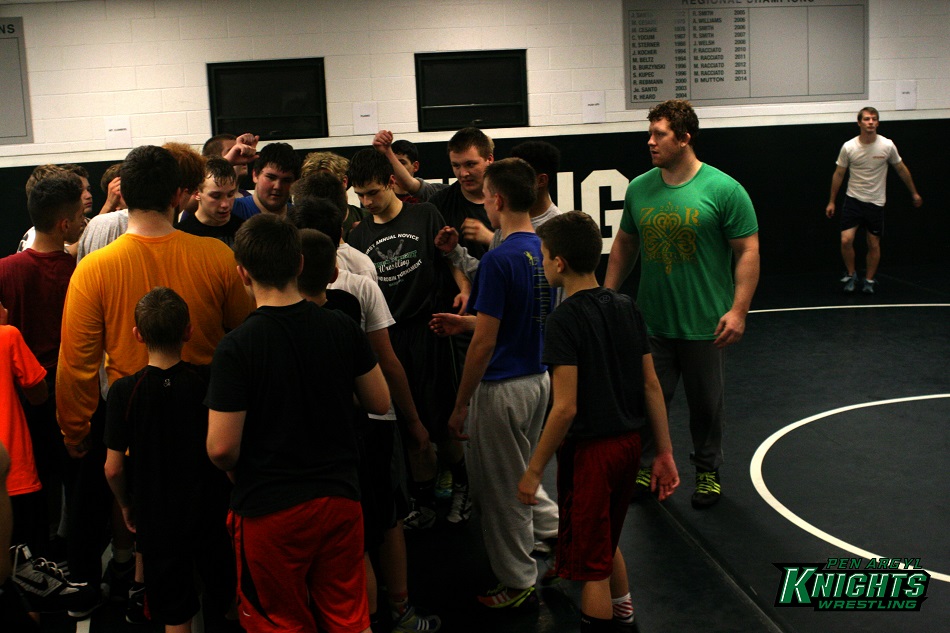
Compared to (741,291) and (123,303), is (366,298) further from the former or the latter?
(741,291)

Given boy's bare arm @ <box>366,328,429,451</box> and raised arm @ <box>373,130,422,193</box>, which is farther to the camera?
raised arm @ <box>373,130,422,193</box>

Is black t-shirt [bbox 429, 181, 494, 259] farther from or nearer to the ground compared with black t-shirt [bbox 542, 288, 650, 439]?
farther from the ground

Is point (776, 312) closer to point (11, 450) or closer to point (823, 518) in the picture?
point (823, 518)

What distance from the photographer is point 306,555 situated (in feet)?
9.29

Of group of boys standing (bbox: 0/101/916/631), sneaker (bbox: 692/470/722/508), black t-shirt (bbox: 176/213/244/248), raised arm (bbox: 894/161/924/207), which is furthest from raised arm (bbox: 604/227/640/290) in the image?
raised arm (bbox: 894/161/924/207)

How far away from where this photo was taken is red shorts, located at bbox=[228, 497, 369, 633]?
2.79 m

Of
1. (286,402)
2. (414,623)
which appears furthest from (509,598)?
(286,402)

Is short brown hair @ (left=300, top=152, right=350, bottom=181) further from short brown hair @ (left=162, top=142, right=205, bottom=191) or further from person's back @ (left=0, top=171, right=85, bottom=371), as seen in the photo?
person's back @ (left=0, top=171, right=85, bottom=371)

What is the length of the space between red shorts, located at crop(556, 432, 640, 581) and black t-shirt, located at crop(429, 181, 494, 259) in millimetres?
1734

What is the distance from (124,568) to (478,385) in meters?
1.75

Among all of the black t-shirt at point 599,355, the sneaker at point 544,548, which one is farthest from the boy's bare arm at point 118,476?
the sneaker at point 544,548

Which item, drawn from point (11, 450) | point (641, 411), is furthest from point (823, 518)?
point (11, 450)

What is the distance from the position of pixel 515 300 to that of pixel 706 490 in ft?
5.83

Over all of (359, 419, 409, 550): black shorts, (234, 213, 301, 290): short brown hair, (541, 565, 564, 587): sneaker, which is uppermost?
(234, 213, 301, 290): short brown hair
